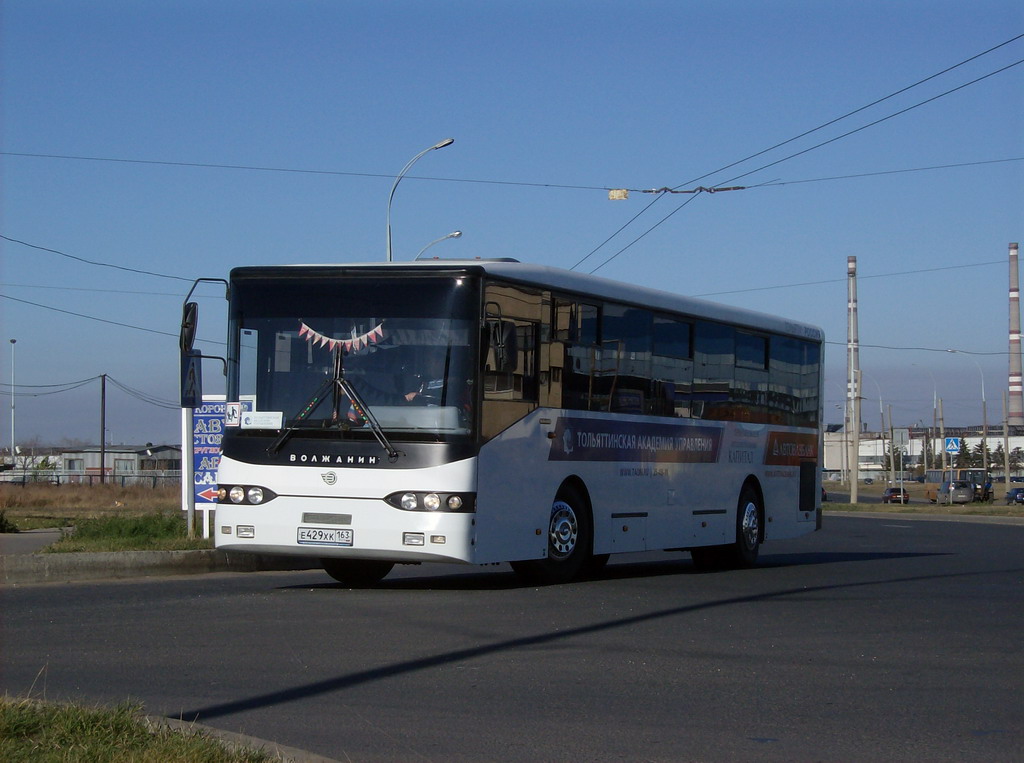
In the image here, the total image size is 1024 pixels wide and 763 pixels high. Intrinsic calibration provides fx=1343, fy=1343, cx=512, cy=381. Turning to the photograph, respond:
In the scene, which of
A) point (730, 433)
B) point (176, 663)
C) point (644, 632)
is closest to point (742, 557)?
point (730, 433)

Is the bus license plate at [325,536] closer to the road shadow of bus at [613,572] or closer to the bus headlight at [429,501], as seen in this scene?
the bus headlight at [429,501]

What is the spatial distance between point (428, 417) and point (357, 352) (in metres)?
0.98

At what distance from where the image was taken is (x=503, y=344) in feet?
43.5

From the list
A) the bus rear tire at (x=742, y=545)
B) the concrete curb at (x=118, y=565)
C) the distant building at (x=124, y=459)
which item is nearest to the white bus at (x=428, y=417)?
the concrete curb at (x=118, y=565)

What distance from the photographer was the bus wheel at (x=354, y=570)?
14.7 meters

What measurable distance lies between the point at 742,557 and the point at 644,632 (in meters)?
8.33

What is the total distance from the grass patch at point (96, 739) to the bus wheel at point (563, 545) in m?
8.48

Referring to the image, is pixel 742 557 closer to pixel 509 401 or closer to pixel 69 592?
pixel 509 401

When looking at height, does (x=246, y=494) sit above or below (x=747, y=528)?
above

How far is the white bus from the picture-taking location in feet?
42.3

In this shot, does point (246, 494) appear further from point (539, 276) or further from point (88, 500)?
point (88, 500)

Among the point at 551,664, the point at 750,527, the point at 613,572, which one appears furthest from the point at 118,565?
the point at 750,527

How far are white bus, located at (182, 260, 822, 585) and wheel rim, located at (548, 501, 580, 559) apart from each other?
21 mm

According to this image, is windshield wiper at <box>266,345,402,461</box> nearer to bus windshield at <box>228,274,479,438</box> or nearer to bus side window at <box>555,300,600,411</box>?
bus windshield at <box>228,274,479,438</box>
